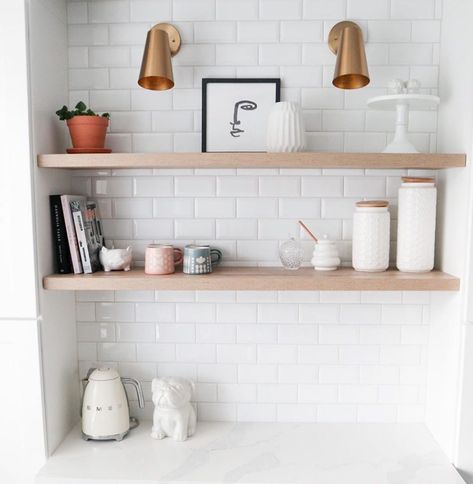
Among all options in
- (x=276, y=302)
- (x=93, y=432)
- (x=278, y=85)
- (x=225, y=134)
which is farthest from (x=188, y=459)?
(x=278, y=85)

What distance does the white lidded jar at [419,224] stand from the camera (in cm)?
158

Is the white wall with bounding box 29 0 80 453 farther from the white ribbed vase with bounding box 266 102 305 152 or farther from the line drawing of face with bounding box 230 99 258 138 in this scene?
the white ribbed vase with bounding box 266 102 305 152

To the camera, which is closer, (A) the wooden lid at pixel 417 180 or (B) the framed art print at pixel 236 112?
(A) the wooden lid at pixel 417 180

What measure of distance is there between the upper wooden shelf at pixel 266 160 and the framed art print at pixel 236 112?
25 centimetres

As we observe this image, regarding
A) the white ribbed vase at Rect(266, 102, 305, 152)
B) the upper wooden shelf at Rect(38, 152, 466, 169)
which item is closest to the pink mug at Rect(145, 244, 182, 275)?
the upper wooden shelf at Rect(38, 152, 466, 169)

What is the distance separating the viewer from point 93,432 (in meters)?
1.64

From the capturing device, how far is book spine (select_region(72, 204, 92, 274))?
62.6 inches

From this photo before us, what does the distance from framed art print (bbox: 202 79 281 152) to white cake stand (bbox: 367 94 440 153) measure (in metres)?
0.36

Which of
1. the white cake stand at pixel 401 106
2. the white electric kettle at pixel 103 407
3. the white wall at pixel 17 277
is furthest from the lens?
the white electric kettle at pixel 103 407

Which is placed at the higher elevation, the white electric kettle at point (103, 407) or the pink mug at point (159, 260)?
the pink mug at point (159, 260)

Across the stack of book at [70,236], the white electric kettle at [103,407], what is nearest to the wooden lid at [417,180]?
the stack of book at [70,236]

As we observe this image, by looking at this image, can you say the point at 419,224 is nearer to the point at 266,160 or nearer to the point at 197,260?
the point at 266,160

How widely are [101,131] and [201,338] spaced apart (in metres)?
0.83

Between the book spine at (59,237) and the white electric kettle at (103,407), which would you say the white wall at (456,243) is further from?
the book spine at (59,237)
